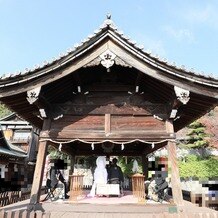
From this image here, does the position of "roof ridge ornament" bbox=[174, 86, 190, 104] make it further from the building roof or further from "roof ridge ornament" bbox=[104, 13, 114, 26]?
"roof ridge ornament" bbox=[104, 13, 114, 26]

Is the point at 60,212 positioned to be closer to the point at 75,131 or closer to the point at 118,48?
the point at 75,131

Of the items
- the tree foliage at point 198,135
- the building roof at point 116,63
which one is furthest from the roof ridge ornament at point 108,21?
the tree foliage at point 198,135

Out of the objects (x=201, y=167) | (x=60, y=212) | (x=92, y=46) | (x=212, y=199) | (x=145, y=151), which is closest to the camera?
(x=92, y=46)

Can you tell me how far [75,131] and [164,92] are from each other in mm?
3005

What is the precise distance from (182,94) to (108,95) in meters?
2.48

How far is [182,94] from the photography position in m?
7.45

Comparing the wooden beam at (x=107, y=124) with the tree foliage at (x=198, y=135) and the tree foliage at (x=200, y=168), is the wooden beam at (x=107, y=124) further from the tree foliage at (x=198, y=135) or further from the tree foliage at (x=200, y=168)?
the tree foliage at (x=198, y=135)

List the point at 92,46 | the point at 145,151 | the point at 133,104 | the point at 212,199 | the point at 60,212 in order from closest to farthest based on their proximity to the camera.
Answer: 1. the point at 92,46
2. the point at 60,212
3. the point at 133,104
4. the point at 212,199
5. the point at 145,151

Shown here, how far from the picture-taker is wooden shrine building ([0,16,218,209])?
7.47 m

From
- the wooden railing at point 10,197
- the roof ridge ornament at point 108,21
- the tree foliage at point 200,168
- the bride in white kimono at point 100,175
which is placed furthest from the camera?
the tree foliage at point 200,168

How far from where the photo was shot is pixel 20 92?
7504 mm

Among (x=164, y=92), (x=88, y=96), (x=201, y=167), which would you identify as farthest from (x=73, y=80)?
(x=201, y=167)

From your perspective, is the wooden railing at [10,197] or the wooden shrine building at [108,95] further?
the wooden railing at [10,197]

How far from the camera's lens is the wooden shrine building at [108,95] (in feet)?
24.5
